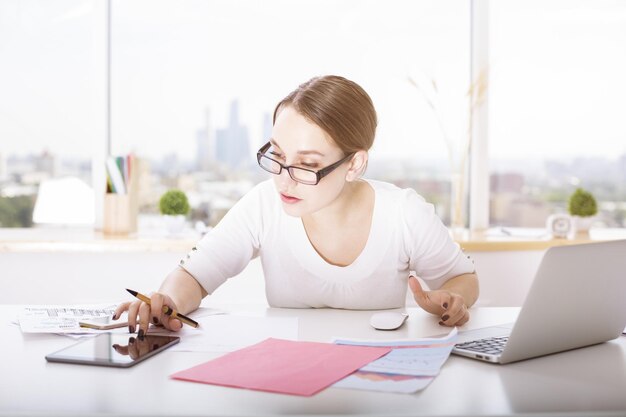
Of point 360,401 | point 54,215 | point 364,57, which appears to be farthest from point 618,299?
point 54,215

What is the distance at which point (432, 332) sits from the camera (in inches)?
63.9

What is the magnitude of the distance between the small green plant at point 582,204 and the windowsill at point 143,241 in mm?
110

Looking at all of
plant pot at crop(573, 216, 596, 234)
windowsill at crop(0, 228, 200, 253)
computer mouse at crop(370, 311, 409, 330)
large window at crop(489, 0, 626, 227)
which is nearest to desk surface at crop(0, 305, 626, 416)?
computer mouse at crop(370, 311, 409, 330)

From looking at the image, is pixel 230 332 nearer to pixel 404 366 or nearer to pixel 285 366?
pixel 285 366

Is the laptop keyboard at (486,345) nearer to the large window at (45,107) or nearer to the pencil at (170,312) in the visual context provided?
the pencil at (170,312)

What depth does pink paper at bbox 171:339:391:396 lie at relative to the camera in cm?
118

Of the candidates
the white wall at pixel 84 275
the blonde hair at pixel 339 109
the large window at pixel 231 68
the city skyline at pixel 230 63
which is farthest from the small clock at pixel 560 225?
the blonde hair at pixel 339 109

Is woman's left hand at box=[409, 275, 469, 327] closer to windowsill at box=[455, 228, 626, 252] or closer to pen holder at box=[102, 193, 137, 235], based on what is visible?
windowsill at box=[455, 228, 626, 252]

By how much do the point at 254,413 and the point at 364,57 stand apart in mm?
2975

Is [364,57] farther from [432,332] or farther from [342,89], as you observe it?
[432,332]

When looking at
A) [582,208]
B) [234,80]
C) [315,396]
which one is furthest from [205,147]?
[315,396]

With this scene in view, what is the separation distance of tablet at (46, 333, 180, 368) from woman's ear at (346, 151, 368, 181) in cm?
76

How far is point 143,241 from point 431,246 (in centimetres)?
162

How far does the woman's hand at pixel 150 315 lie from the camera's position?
1.57 metres
